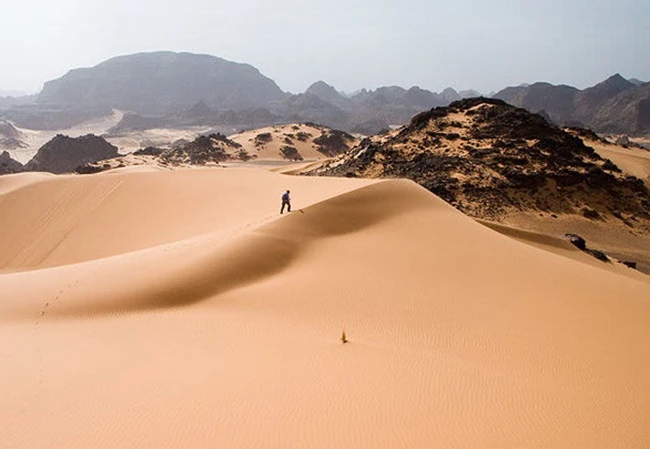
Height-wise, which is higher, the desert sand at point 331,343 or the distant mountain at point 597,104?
the distant mountain at point 597,104

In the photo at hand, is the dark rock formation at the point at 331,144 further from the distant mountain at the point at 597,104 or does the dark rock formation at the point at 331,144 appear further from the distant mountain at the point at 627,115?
the distant mountain at the point at 627,115

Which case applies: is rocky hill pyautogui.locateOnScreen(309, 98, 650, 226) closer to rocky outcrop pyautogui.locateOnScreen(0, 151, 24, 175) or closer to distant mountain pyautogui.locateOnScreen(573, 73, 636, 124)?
rocky outcrop pyautogui.locateOnScreen(0, 151, 24, 175)

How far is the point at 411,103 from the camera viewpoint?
187 m

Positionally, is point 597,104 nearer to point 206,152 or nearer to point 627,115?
point 627,115

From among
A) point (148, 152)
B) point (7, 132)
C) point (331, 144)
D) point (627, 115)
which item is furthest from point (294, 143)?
point (627, 115)

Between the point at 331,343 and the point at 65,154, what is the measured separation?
2056 inches

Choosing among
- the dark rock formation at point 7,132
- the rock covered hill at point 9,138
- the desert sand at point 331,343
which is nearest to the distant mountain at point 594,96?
the rock covered hill at point 9,138

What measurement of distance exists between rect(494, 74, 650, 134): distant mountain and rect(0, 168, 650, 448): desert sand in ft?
315

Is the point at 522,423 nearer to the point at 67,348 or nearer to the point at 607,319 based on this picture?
the point at 607,319

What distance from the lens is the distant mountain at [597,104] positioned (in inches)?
3787

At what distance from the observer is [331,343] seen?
5754 mm

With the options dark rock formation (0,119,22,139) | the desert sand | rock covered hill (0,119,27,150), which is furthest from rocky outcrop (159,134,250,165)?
dark rock formation (0,119,22,139)

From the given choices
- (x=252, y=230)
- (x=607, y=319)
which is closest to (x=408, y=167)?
(x=252, y=230)

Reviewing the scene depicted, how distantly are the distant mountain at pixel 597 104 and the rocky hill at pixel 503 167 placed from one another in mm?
73116
